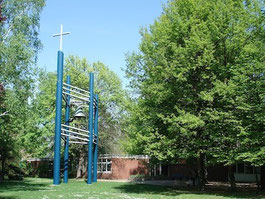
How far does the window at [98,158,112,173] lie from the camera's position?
39.1 metres

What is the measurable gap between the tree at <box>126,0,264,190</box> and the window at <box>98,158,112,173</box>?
19112mm

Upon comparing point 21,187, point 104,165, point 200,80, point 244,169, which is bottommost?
point 21,187

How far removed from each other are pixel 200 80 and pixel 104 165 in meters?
23.3

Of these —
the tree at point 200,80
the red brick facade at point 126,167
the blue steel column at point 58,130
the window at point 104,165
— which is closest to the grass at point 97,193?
the blue steel column at point 58,130

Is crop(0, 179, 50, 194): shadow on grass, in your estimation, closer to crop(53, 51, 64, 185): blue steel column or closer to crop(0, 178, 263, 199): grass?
crop(0, 178, 263, 199): grass

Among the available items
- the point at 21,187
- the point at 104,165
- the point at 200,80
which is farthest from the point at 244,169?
the point at 21,187

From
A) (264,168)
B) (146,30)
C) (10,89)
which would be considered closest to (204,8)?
(146,30)

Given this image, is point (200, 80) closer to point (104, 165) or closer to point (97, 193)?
point (97, 193)

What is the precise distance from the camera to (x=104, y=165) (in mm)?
39625

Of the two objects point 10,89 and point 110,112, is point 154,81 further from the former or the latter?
point 110,112

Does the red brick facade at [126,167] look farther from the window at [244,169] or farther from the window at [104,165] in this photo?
the window at [244,169]

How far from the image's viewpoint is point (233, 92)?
17750mm

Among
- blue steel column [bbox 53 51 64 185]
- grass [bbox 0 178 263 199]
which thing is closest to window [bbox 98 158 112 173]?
grass [bbox 0 178 263 199]

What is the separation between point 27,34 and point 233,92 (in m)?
14.0
